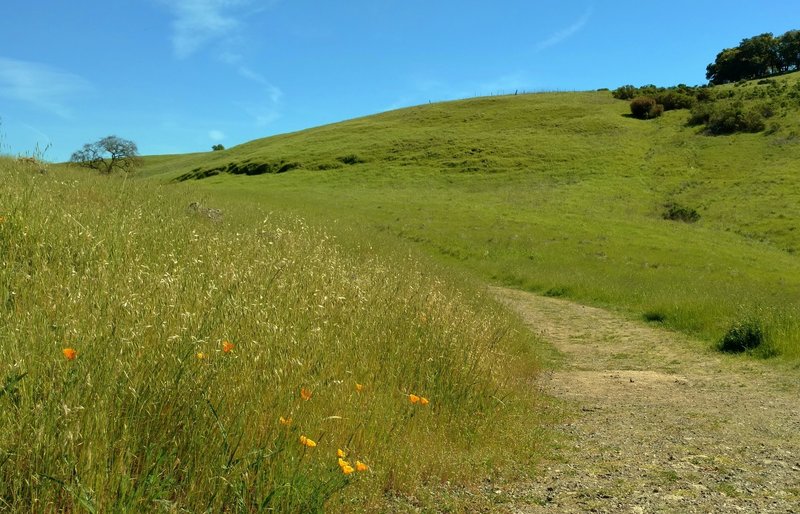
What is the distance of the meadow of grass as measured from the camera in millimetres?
3229

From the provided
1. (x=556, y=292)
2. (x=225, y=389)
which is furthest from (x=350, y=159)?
(x=225, y=389)

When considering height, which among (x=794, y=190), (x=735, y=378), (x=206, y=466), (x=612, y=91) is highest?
(x=612, y=91)

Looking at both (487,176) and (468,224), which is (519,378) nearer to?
(468,224)

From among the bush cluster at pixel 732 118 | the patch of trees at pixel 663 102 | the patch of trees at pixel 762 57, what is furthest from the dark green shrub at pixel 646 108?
the patch of trees at pixel 762 57

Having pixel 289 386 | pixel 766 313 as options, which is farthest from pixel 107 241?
pixel 766 313

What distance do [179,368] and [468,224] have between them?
3088cm

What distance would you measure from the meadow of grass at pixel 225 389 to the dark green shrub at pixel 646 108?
221 feet

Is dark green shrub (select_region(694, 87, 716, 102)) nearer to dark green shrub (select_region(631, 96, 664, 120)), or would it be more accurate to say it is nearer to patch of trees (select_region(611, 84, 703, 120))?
patch of trees (select_region(611, 84, 703, 120))

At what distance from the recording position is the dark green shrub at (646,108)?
68.2 metres

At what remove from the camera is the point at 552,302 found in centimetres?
1912

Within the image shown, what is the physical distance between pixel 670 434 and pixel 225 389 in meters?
4.93

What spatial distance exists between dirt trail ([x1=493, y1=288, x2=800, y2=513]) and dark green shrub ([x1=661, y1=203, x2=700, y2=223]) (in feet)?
91.2

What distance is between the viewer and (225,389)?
4.21 metres

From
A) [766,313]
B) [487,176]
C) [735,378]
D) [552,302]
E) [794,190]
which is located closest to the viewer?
[735,378]
